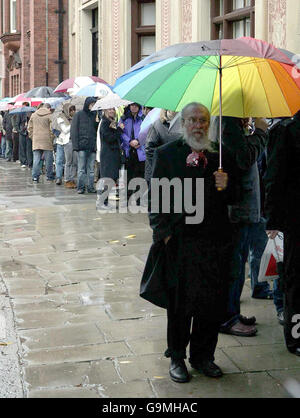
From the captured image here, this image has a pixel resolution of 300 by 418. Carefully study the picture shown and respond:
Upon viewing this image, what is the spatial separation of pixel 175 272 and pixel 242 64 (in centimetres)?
150

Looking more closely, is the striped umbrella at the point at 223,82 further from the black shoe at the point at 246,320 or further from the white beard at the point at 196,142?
the black shoe at the point at 246,320

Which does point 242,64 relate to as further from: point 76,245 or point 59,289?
point 76,245

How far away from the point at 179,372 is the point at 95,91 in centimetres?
1144

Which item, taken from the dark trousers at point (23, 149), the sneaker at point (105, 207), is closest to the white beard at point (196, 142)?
the sneaker at point (105, 207)

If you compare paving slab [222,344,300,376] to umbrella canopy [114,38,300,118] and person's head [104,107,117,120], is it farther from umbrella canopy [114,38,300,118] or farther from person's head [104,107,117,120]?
person's head [104,107,117,120]

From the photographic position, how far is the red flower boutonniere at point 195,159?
5.04 metres

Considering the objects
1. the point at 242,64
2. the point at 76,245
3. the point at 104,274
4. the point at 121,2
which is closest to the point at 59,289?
the point at 104,274

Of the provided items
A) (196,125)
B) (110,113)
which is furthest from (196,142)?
(110,113)

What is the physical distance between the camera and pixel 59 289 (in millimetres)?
7684

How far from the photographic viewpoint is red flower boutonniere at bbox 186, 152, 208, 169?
16.5 feet

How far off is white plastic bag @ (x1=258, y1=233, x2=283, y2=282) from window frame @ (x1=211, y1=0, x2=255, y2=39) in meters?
7.57

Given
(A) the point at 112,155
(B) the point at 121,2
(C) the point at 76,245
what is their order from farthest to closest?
(B) the point at 121,2, (A) the point at 112,155, (C) the point at 76,245

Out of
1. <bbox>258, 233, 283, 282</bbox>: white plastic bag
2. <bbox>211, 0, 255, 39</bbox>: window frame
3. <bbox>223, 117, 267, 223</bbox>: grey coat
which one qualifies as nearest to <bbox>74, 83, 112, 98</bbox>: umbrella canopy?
<bbox>211, 0, 255, 39</bbox>: window frame

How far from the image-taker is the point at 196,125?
5.06 m
